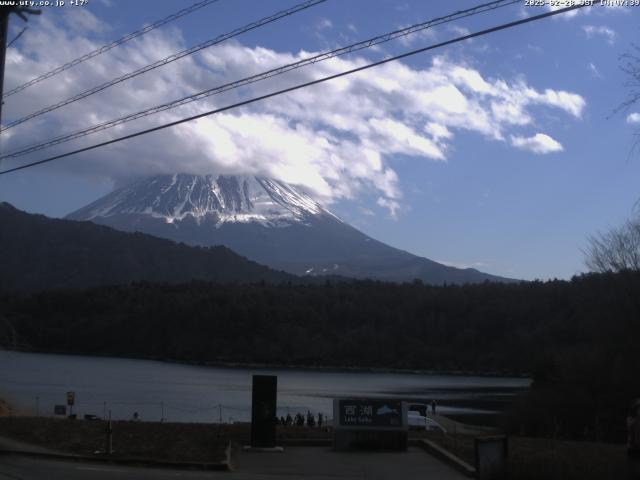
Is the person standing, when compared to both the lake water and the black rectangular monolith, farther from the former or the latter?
the lake water

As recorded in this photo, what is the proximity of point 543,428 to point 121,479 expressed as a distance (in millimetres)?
29420

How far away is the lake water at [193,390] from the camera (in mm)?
57906

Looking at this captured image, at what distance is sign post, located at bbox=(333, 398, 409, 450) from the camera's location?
1939 cm

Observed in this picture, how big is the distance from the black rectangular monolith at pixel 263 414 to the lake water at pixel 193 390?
2452 cm

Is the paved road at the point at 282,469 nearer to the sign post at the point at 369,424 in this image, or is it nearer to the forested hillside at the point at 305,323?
the sign post at the point at 369,424

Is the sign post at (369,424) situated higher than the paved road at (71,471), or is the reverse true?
the sign post at (369,424)

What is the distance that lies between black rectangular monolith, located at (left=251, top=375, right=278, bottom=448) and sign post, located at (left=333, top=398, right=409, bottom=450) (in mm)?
1426

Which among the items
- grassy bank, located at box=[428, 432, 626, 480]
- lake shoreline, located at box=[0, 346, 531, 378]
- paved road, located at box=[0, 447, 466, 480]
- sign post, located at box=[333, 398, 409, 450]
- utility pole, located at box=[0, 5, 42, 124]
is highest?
utility pole, located at box=[0, 5, 42, 124]

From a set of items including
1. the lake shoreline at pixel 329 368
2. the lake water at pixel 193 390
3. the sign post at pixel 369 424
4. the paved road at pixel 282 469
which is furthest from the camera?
the lake shoreline at pixel 329 368

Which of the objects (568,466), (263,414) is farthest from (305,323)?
(568,466)

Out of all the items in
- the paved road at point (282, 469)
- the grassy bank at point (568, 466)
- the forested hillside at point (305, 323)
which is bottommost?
the paved road at point (282, 469)

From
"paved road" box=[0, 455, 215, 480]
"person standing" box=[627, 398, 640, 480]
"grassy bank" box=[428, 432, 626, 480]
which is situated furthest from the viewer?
"paved road" box=[0, 455, 215, 480]

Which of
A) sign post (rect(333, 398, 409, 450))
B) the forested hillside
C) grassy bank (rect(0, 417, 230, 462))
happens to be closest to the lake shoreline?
the forested hillside

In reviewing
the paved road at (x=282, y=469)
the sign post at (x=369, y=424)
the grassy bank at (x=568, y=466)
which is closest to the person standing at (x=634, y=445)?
the grassy bank at (x=568, y=466)
